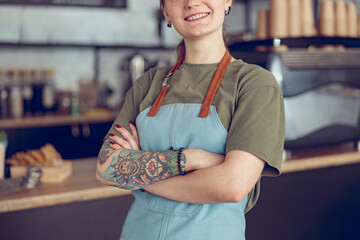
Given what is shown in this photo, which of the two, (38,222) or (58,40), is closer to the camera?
(38,222)

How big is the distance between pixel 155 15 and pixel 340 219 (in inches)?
113

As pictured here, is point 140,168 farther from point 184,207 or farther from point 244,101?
point 244,101

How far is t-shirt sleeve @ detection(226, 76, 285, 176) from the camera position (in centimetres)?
93

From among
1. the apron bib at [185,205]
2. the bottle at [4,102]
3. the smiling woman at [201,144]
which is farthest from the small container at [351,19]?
the bottle at [4,102]

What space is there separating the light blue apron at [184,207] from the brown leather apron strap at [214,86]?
14 mm

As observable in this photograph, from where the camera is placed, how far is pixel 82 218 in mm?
1613

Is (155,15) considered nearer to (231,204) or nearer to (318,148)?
(318,148)

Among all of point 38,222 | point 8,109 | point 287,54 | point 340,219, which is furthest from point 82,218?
point 8,109

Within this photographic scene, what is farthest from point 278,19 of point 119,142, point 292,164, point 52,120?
point 52,120

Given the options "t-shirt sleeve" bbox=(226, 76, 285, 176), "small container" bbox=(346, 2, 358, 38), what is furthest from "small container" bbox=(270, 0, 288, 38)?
"t-shirt sleeve" bbox=(226, 76, 285, 176)

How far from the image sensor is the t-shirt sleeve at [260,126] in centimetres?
93

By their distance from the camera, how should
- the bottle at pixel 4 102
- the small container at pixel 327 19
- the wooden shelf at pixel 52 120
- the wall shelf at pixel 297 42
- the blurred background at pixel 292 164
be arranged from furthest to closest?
the bottle at pixel 4 102
the wooden shelf at pixel 52 120
the small container at pixel 327 19
the wall shelf at pixel 297 42
the blurred background at pixel 292 164

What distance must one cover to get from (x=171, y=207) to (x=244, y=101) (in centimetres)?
31

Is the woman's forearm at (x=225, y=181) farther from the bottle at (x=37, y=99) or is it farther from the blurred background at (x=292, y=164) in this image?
the bottle at (x=37, y=99)
